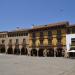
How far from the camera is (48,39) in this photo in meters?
76.1

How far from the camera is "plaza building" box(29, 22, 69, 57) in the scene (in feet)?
240

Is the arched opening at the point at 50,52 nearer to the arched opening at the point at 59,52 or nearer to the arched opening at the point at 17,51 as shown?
the arched opening at the point at 59,52

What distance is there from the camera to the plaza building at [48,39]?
7325 cm

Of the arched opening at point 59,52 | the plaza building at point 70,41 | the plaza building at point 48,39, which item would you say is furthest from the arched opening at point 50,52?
the plaza building at point 70,41

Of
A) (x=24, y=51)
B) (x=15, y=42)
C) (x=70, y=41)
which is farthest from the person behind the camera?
(x=15, y=42)

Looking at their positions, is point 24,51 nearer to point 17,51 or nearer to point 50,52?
point 17,51

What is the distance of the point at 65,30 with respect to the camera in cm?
7269

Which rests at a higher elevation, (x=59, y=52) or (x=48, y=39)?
(x=48, y=39)

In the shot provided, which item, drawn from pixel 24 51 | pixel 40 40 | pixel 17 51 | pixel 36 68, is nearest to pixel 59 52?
pixel 40 40

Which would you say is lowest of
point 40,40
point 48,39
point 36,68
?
point 36,68

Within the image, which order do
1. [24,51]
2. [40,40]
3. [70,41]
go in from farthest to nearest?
[24,51] → [40,40] → [70,41]

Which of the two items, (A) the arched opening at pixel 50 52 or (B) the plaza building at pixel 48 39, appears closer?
(B) the plaza building at pixel 48 39

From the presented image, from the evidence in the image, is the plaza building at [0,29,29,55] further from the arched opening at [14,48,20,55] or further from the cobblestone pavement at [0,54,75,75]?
the cobblestone pavement at [0,54,75,75]

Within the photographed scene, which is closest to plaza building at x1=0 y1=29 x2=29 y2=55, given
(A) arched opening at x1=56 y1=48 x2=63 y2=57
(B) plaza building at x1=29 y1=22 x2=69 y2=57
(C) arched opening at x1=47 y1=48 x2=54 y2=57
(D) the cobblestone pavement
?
(B) plaza building at x1=29 y1=22 x2=69 y2=57
